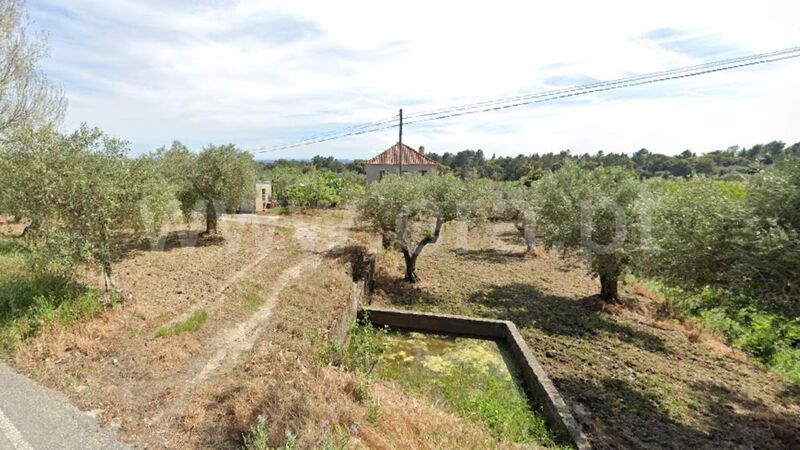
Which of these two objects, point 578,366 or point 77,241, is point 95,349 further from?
point 578,366

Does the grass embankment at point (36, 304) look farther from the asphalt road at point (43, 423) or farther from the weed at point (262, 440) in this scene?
the weed at point (262, 440)

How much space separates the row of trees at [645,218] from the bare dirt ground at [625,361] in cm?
150

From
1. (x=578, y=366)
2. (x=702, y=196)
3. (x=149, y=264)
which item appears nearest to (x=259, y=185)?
(x=149, y=264)

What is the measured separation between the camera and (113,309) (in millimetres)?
8398

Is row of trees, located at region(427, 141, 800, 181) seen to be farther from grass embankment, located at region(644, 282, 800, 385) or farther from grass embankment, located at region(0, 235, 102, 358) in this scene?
grass embankment, located at region(0, 235, 102, 358)

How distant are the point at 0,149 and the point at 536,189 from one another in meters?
15.9

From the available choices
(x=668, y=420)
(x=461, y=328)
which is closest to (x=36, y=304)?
(x=461, y=328)

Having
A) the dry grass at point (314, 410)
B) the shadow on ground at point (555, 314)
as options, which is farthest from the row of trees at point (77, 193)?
the shadow on ground at point (555, 314)

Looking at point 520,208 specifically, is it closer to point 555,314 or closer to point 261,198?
point 555,314

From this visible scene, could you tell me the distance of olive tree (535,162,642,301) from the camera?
1121 centimetres

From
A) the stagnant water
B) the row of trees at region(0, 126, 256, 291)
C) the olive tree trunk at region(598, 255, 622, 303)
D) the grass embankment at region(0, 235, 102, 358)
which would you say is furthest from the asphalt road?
the olive tree trunk at region(598, 255, 622, 303)

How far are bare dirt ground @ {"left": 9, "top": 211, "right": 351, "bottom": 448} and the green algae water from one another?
332cm

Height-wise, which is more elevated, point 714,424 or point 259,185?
point 259,185

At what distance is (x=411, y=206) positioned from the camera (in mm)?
13664
